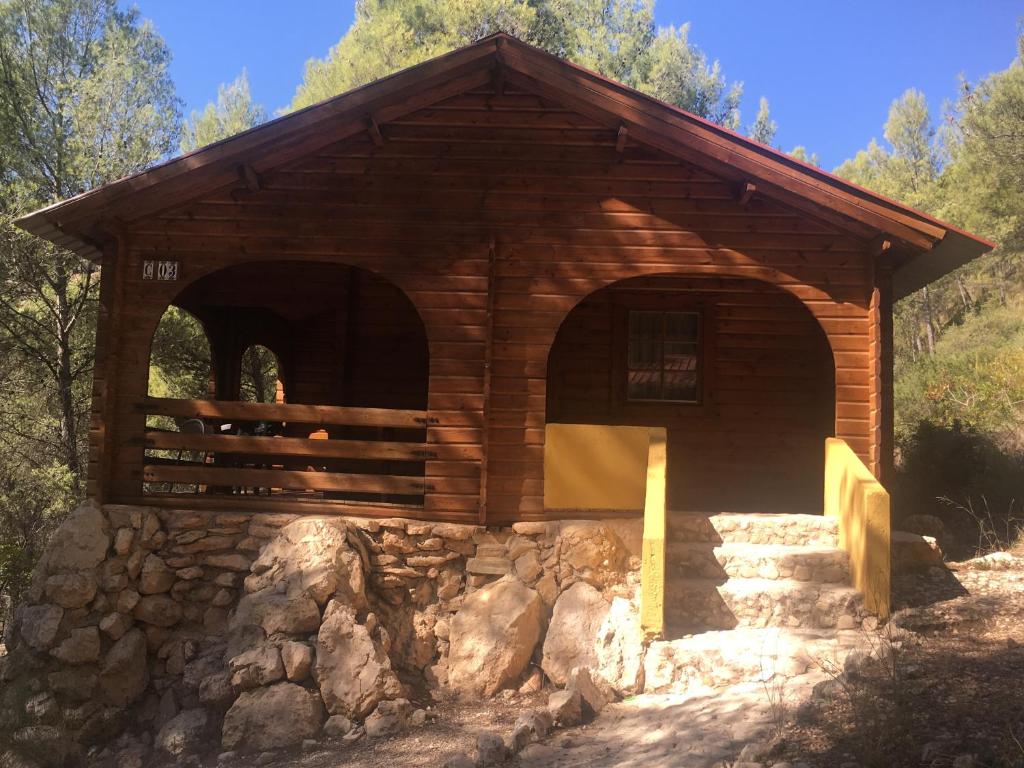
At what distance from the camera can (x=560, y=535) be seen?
7793 millimetres

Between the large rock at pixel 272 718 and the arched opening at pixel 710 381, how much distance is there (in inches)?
212

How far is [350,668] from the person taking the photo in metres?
6.84

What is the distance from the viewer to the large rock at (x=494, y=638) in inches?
285

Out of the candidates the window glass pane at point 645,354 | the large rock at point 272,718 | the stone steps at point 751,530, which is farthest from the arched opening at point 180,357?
the stone steps at point 751,530

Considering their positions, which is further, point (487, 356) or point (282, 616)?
point (487, 356)

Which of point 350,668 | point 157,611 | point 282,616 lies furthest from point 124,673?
point 350,668

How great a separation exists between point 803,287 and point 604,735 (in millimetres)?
4899

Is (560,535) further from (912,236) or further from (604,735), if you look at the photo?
(912,236)

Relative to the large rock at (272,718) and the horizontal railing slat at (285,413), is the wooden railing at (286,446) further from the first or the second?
the large rock at (272,718)

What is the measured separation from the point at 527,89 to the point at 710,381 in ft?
15.7

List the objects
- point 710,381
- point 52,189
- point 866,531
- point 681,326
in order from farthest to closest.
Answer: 1. point 52,189
2. point 681,326
3. point 710,381
4. point 866,531

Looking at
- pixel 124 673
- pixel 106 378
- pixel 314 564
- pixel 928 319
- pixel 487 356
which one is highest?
pixel 928 319

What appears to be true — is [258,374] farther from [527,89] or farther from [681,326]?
[527,89]

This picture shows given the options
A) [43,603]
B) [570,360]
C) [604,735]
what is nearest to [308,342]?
[570,360]
